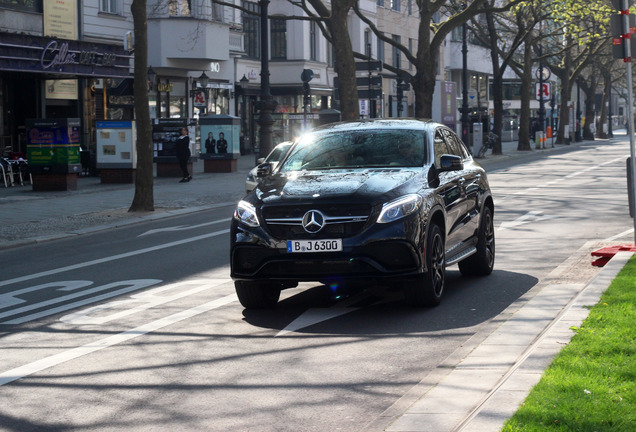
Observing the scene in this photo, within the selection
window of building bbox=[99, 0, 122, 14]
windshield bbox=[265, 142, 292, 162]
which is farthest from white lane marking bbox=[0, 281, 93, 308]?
window of building bbox=[99, 0, 122, 14]

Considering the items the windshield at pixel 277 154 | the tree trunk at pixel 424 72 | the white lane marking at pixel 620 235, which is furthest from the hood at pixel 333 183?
the tree trunk at pixel 424 72

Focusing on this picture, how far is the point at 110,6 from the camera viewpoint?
126 feet

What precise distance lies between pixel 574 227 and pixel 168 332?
9381mm

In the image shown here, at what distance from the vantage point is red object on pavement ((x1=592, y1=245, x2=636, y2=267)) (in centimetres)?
1170

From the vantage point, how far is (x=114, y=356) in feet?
25.3

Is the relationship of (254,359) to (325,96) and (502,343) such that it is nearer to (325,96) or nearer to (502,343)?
(502,343)

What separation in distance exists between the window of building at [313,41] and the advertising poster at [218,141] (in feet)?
76.9

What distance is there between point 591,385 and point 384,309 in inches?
151

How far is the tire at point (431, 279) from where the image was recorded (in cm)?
916

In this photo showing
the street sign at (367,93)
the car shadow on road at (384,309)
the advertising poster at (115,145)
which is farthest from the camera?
the street sign at (367,93)

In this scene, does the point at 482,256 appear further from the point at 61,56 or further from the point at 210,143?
the point at 210,143

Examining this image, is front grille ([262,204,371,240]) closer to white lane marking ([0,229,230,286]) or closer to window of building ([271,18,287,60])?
white lane marking ([0,229,230,286])

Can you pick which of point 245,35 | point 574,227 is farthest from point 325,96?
point 574,227

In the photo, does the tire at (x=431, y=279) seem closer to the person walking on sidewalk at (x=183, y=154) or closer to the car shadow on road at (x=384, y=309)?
the car shadow on road at (x=384, y=309)
